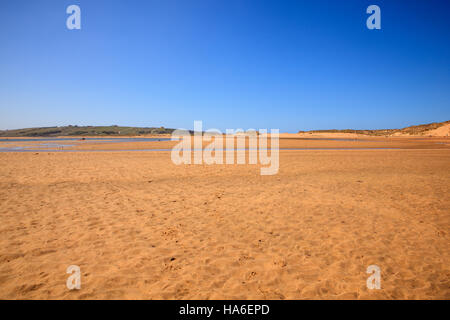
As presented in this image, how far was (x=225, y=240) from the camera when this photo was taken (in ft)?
18.0

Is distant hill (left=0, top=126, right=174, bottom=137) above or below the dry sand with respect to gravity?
above

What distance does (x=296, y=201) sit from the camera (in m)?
8.41

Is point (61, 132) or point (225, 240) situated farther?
point (61, 132)

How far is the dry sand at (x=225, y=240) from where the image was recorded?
3.86 meters

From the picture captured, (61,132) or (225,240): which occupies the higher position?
(61,132)

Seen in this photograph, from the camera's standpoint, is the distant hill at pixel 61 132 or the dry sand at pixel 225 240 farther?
the distant hill at pixel 61 132

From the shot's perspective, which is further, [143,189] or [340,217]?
[143,189]

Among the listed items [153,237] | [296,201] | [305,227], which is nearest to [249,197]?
[296,201]

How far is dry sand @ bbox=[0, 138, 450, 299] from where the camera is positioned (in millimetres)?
3855

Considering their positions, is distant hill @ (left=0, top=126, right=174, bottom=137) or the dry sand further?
distant hill @ (left=0, top=126, right=174, bottom=137)

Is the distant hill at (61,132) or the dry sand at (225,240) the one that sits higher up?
the distant hill at (61,132)
